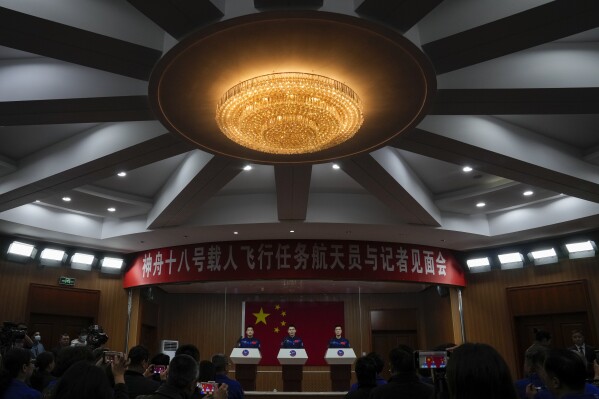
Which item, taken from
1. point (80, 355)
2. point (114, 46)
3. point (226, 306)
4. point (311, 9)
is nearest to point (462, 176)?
point (311, 9)

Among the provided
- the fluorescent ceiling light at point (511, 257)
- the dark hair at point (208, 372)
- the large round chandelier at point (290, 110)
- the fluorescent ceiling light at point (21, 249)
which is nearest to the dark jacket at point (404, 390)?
the dark hair at point (208, 372)

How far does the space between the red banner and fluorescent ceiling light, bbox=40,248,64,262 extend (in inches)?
82.2

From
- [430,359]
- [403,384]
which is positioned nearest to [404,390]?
[403,384]

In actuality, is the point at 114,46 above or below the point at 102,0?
below

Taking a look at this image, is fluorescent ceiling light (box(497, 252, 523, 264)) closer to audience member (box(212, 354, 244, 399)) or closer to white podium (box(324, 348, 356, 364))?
white podium (box(324, 348, 356, 364))

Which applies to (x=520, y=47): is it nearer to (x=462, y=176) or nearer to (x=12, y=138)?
(x=462, y=176)

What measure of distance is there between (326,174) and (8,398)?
5.77 meters

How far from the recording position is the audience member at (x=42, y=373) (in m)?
3.66

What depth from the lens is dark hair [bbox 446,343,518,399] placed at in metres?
1.43

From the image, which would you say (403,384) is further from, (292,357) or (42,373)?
(292,357)

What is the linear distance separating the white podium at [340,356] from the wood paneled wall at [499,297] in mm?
2692

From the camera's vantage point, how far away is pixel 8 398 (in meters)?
2.84

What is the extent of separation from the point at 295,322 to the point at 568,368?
11.1 meters

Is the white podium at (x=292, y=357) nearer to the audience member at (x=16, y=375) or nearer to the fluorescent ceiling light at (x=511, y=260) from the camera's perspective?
the fluorescent ceiling light at (x=511, y=260)
